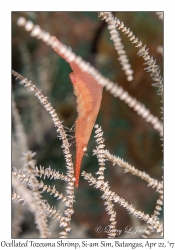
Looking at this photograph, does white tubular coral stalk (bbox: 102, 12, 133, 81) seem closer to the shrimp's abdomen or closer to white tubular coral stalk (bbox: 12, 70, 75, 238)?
the shrimp's abdomen

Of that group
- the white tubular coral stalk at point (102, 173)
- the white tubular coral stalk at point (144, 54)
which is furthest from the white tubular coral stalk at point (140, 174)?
the white tubular coral stalk at point (144, 54)

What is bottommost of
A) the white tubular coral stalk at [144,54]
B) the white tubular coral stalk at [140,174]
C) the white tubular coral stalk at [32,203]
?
the white tubular coral stalk at [32,203]

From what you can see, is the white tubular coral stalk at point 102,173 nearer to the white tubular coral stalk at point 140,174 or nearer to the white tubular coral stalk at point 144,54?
the white tubular coral stalk at point 140,174

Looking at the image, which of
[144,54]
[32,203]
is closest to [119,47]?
[144,54]

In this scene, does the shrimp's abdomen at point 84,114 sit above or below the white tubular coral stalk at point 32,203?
above
